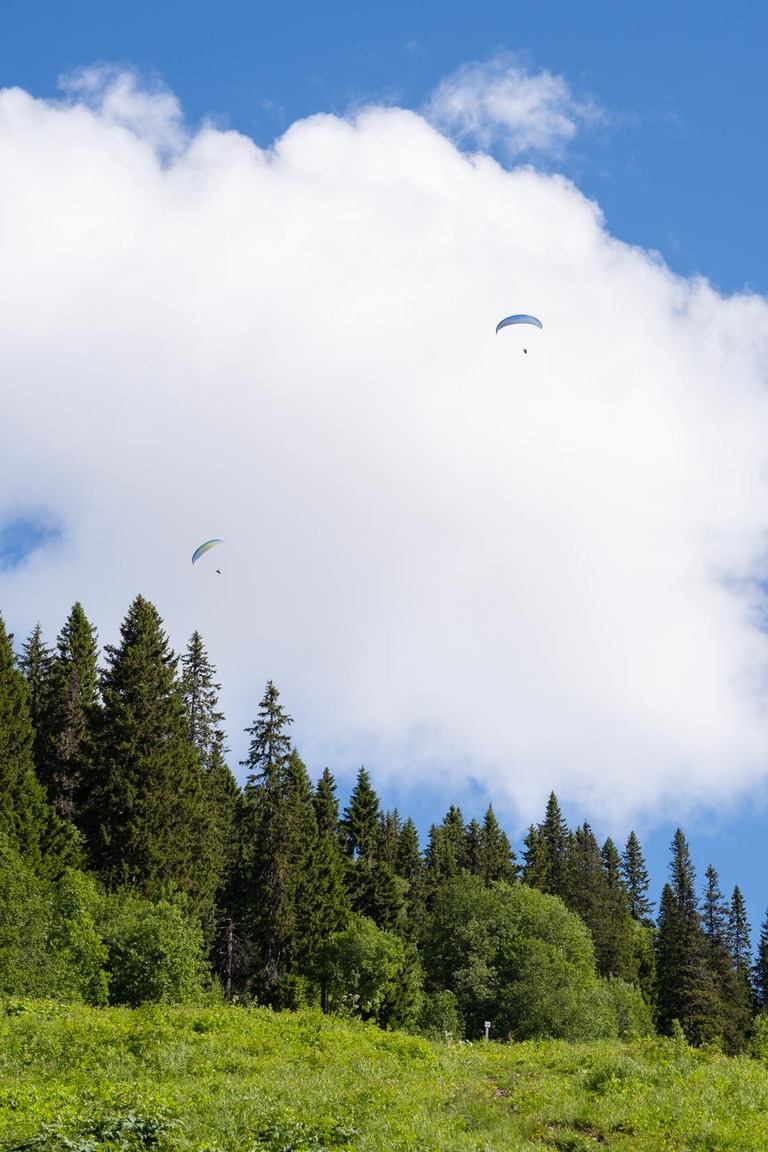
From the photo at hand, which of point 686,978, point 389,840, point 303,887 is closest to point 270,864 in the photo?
point 303,887

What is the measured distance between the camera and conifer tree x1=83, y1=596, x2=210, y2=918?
199 feet

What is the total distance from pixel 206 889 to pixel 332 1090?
42.7 metres

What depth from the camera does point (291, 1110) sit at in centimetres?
2198

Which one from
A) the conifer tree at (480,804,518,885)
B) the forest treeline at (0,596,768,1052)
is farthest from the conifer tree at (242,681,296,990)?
the conifer tree at (480,804,518,885)

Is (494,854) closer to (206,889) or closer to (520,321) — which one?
(206,889)

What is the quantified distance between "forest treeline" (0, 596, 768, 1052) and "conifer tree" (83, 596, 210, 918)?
119mm

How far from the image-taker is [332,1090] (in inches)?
958

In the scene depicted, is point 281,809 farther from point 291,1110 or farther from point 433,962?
point 291,1110

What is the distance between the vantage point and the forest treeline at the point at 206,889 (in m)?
48.3

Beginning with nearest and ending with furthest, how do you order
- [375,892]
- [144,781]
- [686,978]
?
[144,781], [375,892], [686,978]

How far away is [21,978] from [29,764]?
20145 mm

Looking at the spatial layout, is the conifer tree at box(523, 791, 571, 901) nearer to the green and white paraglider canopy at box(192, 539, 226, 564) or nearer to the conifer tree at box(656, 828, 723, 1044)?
the conifer tree at box(656, 828, 723, 1044)

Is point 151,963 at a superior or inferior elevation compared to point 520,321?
inferior

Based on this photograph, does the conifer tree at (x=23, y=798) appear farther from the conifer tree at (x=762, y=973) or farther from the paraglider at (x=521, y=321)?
the conifer tree at (x=762, y=973)
